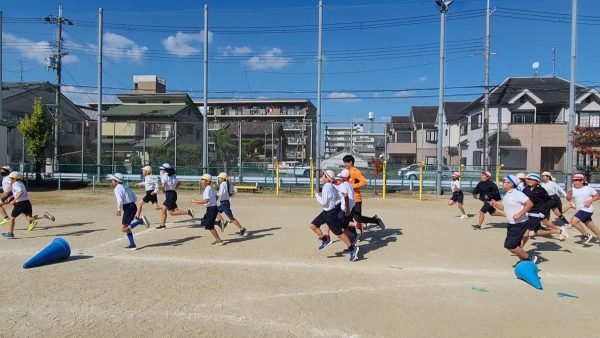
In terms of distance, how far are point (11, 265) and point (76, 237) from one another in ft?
8.22

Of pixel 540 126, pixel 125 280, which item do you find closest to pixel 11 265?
pixel 125 280

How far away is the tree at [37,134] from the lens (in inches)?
897

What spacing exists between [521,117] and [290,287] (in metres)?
33.6

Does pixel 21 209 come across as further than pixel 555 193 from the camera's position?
No

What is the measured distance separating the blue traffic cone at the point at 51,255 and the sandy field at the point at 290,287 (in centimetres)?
16

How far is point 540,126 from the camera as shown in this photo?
1244 inches

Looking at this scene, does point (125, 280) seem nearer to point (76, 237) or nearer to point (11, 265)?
point (11, 265)

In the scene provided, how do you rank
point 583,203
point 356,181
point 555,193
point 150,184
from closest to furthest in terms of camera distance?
point 583,203 < point 356,181 < point 555,193 < point 150,184

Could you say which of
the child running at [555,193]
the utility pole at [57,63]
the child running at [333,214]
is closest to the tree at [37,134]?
the utility pole at [57,63]

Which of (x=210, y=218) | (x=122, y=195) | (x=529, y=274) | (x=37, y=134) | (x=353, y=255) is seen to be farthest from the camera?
(x=37, y=134)

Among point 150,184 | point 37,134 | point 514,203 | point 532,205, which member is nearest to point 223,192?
point 150,184

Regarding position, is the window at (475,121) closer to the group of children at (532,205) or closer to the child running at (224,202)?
the group of children at (532,205)

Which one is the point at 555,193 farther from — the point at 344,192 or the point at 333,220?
the point at 333,220

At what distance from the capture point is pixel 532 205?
6.49 m
